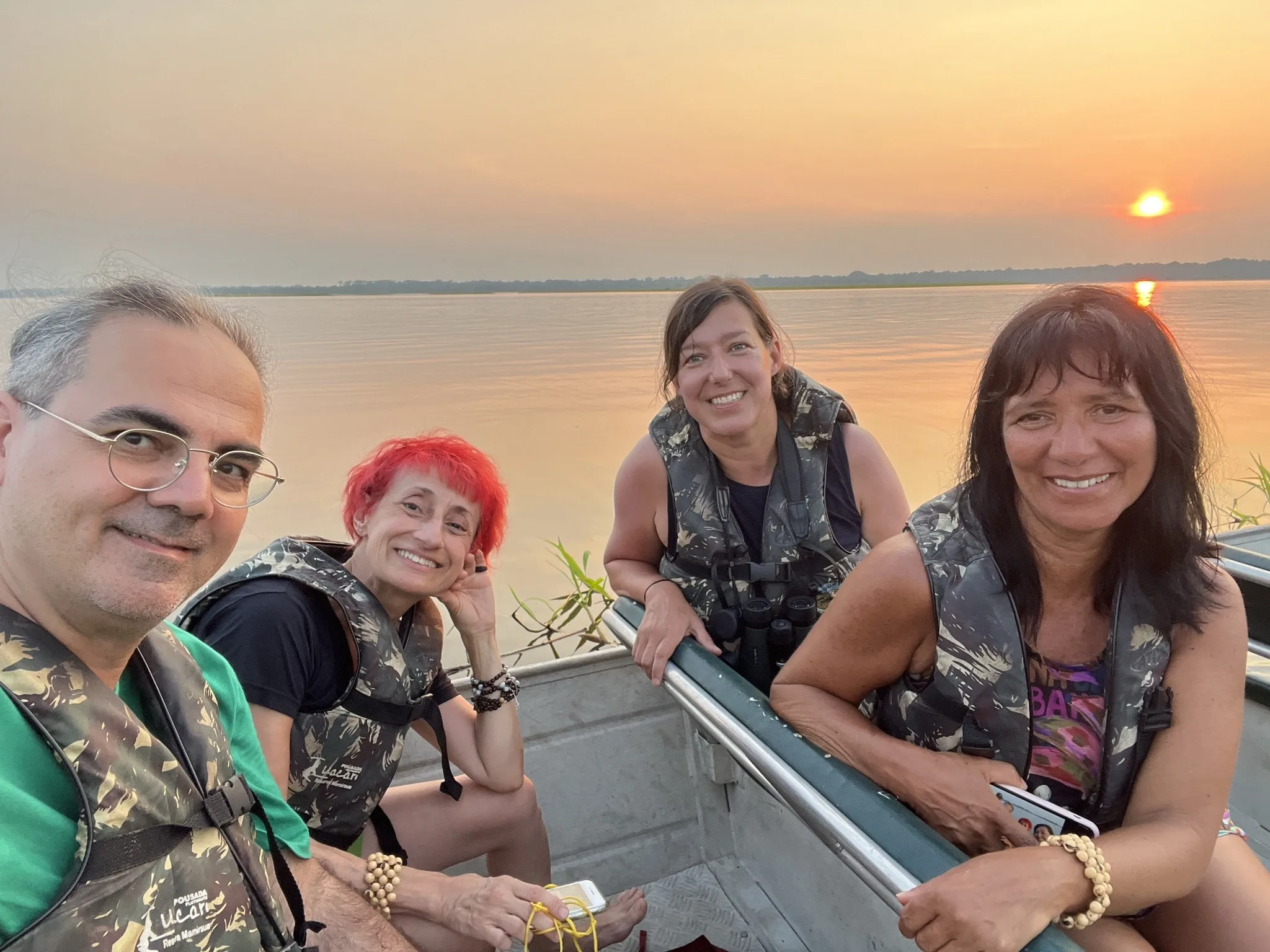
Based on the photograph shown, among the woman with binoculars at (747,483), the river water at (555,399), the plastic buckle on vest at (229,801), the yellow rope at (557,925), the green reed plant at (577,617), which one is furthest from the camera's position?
the river water at (555,399)

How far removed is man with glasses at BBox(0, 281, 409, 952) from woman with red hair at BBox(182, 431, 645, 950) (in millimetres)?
400

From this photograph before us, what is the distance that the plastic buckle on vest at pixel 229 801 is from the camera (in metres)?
1.03

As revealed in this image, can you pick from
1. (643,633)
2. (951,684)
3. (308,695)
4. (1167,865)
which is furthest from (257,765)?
(1167,865)

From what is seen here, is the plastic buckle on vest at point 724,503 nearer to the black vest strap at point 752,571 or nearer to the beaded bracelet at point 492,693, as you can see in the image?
the black vest strap at point 752,571

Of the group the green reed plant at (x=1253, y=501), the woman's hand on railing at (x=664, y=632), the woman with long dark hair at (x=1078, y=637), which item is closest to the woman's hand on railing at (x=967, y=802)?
the woman with long dark hair at (x=1078, y=637)

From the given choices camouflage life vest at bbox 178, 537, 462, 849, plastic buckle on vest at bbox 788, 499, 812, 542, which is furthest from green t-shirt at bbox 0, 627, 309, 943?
plastic buckle on vest at bbox 788, 499, 812, 542

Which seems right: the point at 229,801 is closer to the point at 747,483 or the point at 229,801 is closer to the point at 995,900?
the point at 995,900

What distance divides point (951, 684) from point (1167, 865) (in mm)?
372

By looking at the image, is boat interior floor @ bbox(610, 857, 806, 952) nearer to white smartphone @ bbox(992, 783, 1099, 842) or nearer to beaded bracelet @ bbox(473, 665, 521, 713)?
beaded bracelet @ bbox(473, 665, 521, 713)

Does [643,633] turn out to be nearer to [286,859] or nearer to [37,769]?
[286,859]

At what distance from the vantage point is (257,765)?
4.21ft

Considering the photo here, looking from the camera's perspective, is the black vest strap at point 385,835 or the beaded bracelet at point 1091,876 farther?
the black vest strap at point 385,835

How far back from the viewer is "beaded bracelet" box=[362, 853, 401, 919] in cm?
158

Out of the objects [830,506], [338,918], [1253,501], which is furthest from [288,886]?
[1253,501]
